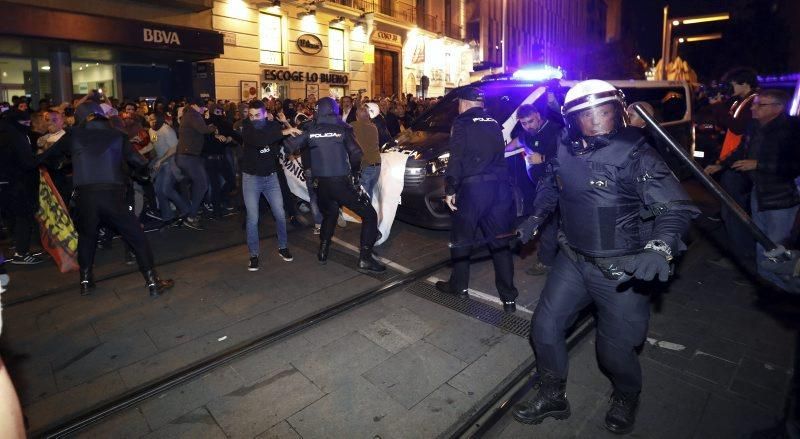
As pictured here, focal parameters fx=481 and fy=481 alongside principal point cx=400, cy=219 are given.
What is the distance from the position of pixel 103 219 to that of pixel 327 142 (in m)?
2.51

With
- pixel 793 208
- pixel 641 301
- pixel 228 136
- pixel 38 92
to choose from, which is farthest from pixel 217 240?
pixel 38 92

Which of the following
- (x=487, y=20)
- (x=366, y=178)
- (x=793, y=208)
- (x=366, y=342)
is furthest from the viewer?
(x=487, y=20)

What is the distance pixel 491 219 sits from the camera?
15.1ft

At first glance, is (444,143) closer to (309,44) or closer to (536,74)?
(536,74)

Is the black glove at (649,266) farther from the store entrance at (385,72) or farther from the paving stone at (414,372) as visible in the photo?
the store entrance at (385,72)

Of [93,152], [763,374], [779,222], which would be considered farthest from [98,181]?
[779,222]

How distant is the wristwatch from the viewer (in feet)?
7.55

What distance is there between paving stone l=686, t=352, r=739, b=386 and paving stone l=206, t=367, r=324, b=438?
2.79 meters

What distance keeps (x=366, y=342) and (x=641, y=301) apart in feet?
7.27

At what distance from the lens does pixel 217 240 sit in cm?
725

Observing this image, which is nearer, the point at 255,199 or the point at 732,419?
the point at 732,419

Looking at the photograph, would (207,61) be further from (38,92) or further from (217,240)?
(217,240)

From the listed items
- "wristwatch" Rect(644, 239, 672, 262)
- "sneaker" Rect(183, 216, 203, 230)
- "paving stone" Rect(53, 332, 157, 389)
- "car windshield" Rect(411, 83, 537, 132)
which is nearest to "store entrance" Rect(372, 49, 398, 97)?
"car windshield" Rect(411, 83, 537, 132)

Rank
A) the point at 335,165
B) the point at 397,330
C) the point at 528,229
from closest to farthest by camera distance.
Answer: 1. the point at 528,229
2. the point at 397,330
3. the point at 335,165
